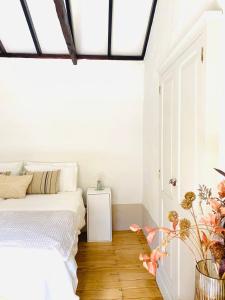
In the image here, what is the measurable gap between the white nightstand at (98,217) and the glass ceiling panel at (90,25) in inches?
82.5

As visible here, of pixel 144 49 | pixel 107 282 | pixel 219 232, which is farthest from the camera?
pixel 144 49

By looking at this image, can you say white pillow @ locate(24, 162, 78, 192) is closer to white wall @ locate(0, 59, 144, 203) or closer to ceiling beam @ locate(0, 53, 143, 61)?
white wall @ locate(0, 59, 144, 203)

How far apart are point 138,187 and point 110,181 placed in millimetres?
455

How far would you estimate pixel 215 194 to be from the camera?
129 centimetres

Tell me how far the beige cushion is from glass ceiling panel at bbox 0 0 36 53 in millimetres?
1841

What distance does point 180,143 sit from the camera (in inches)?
71.1

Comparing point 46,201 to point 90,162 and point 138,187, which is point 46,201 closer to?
point 90,162

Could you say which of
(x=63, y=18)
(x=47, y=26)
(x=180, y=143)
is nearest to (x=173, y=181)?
(x=180, y=143)

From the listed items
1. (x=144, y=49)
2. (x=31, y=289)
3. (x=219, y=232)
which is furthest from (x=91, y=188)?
(x=219, y=232)

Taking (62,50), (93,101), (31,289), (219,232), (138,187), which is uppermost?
(62,50)

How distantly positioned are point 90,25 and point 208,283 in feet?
9.98

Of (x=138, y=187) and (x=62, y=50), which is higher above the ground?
(x=62, y=50)

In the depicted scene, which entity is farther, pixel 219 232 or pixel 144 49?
pixel 144 49

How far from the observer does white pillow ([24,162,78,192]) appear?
10.9 feet
